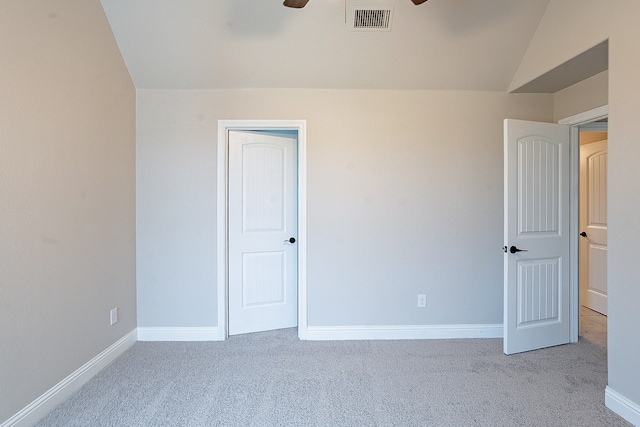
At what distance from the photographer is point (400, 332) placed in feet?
9.30

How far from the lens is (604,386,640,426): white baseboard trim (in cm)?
171

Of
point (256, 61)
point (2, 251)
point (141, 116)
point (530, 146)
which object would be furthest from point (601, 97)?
point (2, 251)

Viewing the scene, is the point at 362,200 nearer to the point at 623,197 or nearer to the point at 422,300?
the point at 422,300

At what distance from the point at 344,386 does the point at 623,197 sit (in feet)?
6.90

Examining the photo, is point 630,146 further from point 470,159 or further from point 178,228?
point 178,228

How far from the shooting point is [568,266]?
2719mm

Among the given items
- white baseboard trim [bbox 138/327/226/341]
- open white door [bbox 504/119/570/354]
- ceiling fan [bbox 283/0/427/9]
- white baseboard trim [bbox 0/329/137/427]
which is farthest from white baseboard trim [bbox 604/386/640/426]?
white baseboard trim [bbox 0/329/137/427]

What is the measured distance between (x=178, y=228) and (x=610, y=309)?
330 centimetres

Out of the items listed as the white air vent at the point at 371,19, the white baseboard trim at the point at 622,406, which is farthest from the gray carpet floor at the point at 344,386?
the white air vent at the point at 371,19

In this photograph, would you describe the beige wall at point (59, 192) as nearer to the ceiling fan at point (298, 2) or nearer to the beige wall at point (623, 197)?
the ceiling fan at point (298, 2)

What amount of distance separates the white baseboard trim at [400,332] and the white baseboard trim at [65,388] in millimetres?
1595

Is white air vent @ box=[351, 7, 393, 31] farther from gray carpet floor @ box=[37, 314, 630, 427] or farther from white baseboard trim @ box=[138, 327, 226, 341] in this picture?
white baseboard trim @ box=[138, 327, 226, 341]

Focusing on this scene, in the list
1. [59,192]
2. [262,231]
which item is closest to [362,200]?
[262,231]

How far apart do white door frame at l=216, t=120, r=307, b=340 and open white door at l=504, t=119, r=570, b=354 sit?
1717 mm
